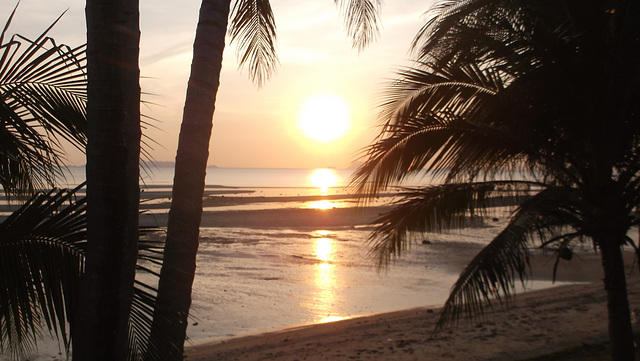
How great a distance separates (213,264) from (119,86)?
1274 cm

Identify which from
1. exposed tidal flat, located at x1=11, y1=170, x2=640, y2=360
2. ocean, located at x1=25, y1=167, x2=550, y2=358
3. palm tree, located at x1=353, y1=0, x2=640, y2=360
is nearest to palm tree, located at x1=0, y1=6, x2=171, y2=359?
exposed tidal flat, located at x1=11, y1=170, x2=640, y2=360

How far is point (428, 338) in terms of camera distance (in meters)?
7.43

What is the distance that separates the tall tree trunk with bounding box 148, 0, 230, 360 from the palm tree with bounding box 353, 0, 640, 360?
227 centimetres

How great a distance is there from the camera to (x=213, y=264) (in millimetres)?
14484

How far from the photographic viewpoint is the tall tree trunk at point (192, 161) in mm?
3287

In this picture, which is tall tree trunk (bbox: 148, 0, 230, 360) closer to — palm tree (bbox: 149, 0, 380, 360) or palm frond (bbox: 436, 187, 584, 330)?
palm tree (bbox: 149, 0, 380, 360)

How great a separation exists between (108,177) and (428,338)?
6251mm

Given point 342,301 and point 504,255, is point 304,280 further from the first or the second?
point 504,255

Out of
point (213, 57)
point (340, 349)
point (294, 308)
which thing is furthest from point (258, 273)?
point (213, 57)

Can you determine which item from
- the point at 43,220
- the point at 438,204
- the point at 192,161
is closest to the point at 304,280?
the point at 438,204

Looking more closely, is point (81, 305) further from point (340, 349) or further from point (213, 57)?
point (340, 349)

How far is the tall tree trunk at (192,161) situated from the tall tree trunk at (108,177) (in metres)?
0.94

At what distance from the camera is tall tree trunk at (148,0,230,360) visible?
3.29 metres

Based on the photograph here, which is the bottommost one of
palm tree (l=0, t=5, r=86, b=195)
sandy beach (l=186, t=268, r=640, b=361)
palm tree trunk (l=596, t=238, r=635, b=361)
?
sandy beach (l=186, t=268, r=640, b=361)
